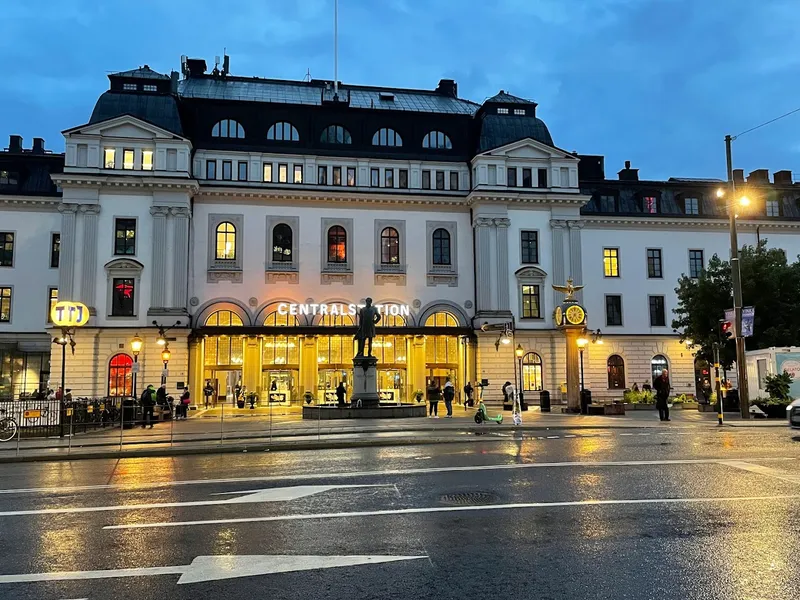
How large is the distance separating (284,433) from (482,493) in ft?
42.1

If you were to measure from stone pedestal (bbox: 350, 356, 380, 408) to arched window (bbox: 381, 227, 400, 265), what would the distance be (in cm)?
1776

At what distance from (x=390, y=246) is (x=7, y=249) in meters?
26.8

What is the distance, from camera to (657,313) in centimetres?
5000

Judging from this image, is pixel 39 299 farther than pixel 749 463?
Yes

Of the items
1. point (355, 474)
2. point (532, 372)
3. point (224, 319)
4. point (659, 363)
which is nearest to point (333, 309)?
point (224, 319)

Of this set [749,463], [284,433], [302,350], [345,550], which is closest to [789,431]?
[749,463]

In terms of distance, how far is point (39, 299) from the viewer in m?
45.8

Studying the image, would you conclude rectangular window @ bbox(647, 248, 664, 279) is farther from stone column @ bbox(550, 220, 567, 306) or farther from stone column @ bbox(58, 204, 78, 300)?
stone column @ bbox(58, 204, 78, 300)

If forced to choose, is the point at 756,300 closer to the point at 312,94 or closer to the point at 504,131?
the point at 504,131

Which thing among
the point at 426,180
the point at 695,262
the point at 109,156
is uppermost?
the point at 109,156

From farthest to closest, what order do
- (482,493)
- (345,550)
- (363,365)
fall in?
(363,365)
(482,493)
(345,550)

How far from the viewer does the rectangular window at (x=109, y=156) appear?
4347 centimetres

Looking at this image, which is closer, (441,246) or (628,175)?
(441,246)

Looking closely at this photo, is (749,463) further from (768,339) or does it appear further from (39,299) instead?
(39,299)
